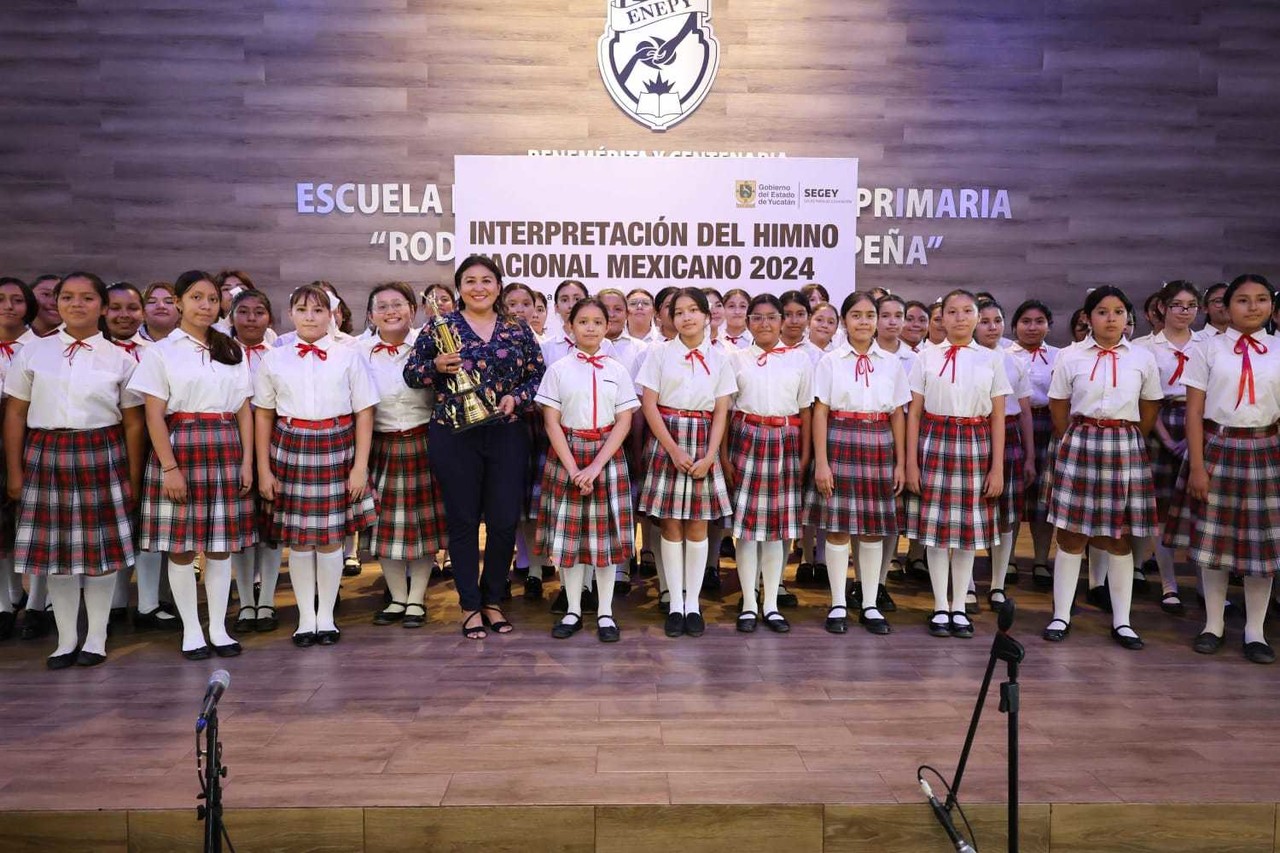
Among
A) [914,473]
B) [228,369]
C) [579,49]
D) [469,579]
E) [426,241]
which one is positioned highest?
[579,49]

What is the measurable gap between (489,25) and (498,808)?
5.38 meters

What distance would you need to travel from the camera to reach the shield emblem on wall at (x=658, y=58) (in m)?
5.97

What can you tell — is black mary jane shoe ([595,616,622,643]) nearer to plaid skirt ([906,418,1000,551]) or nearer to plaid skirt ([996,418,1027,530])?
plaid skirt ([906,418,1000,551])

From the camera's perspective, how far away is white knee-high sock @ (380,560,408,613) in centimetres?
383

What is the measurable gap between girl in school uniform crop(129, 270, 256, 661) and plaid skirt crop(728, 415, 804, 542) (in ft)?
6.46

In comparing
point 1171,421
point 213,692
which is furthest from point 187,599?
point 1171,421

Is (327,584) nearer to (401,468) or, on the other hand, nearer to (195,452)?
(401,468)

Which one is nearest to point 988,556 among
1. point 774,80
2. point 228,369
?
point 774,80

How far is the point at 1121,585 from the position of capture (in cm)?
355

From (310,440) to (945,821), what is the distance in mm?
2566

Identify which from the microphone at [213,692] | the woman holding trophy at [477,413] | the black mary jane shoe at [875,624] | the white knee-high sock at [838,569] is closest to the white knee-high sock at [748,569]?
the white knee-high sock at [838,569]

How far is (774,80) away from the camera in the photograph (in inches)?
238

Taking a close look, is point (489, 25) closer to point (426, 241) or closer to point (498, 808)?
point (426, 241)

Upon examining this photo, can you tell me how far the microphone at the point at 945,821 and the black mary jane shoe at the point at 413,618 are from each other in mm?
2223
